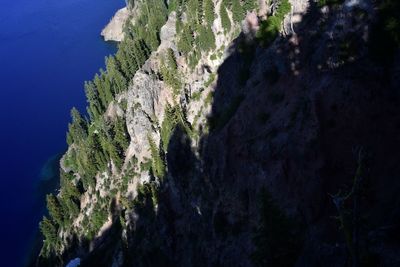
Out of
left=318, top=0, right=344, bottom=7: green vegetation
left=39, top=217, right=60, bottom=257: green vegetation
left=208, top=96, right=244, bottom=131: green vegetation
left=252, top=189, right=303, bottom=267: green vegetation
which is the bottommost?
left=252, top=189, right=303, bottom=267: green vegetation

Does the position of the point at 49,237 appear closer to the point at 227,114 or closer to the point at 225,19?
the point at 225,19

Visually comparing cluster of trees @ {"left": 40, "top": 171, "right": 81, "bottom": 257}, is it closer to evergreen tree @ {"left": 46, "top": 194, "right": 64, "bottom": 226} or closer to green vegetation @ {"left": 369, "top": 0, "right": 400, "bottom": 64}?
evergreen tree @ {"left": 46, "top": 194, "right": 64, "bottom": 226}

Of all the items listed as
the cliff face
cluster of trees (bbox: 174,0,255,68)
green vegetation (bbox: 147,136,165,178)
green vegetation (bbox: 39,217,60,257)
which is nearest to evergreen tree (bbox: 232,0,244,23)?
cluster of trees (bbox: 174,0,255,68)

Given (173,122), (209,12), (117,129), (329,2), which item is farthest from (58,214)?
(329,2)

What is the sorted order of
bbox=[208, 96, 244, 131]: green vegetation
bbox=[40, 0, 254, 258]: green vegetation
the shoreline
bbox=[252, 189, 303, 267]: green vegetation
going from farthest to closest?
the shoreline
bbox=[40, 0, 254, 258]: green vegetation
bbox=[208, 96, 244, 131]: green vegetation
bbox=[252, 189, 303, 267]: green vegetation

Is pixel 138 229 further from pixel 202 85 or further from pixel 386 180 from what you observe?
pixel 386 180

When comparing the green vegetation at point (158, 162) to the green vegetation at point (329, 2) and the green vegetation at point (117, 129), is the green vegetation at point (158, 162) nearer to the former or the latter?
the green vegetation at point (117, 129)

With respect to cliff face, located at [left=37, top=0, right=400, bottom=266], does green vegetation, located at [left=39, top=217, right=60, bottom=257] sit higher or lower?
higher
